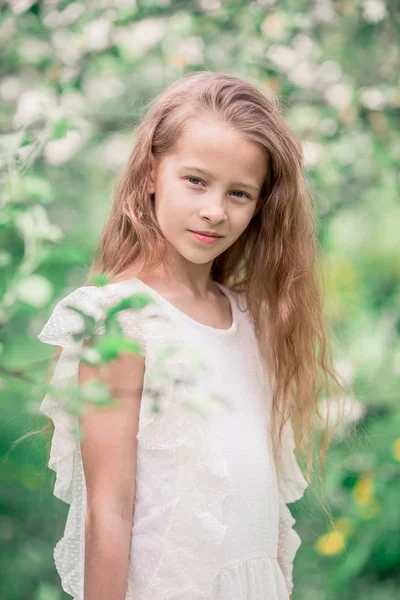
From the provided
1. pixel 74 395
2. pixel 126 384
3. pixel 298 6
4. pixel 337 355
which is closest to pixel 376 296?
pixel 337 355

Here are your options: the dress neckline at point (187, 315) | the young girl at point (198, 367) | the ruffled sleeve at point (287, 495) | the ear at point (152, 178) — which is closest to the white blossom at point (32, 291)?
the young girl at point (198, 367)

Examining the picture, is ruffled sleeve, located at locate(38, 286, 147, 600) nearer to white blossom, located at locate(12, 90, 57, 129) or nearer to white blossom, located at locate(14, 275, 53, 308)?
white blossom, located at locate(14, 275, 53, 308)

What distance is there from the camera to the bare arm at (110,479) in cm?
121

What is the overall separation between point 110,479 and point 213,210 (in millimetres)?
446

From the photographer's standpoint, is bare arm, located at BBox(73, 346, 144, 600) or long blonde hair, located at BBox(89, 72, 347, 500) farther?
long blonde hair, located at BBox(89, 72, 347, 500)

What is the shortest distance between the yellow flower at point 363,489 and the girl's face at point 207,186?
128 cm

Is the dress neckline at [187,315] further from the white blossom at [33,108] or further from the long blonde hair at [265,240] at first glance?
the white blossom at [33,108]

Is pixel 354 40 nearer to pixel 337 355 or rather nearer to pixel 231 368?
pixel 337 355

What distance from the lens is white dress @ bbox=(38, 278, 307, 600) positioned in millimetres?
1243

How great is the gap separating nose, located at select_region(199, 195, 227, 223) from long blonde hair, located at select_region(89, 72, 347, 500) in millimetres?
126

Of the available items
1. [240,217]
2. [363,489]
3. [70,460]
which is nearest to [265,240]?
[240,217]

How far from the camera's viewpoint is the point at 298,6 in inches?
92.0

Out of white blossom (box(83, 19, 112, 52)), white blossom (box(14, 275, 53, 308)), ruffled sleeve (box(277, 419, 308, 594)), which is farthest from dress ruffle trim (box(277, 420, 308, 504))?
white blossom (box(83, 19, 112, 52))

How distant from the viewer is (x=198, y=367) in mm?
1139
